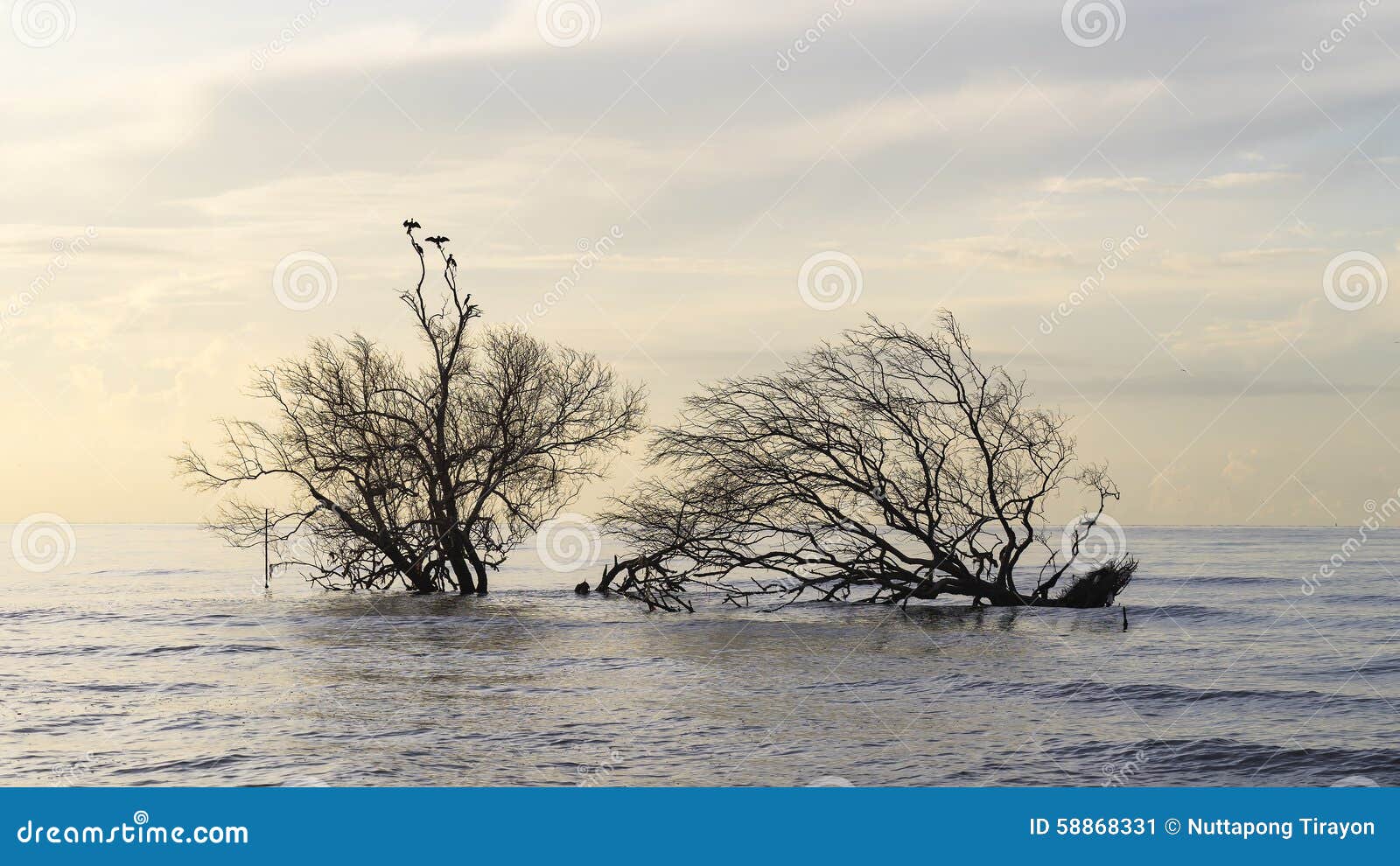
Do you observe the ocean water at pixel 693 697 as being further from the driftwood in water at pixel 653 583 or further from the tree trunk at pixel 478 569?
the tree trunk at pixel 478 569

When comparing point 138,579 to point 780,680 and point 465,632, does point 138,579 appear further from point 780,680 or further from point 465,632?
point 780,680

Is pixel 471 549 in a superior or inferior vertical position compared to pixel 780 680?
superior

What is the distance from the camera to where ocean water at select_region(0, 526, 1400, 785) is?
1080cm

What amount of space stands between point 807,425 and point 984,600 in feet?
28.3

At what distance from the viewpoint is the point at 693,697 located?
Answer: 46.7 ft

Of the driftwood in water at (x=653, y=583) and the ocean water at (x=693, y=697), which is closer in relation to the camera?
the ocean water at (x=693, y=697)

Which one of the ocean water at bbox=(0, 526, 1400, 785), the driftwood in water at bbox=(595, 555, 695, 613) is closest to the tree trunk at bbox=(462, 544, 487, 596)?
the ocean water at bbox=(0, 526, 1400, 785)

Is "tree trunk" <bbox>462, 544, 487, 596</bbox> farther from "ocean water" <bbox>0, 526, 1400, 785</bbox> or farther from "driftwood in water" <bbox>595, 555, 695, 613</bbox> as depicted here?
"driftwood in water" <bbox>595, 555, 695, 613</bbox>

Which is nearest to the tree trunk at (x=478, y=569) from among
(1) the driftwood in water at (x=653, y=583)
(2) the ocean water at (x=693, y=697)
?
(2) the ocean water at (x=693, y=697)

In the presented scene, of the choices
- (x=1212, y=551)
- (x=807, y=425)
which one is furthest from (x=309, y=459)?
(x=1212, y=551)

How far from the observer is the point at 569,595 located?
32719 millimetres

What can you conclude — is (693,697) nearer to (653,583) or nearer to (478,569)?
(653,583)

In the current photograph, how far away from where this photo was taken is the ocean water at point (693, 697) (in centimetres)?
1080

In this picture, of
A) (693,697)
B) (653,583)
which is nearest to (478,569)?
(653,583)
